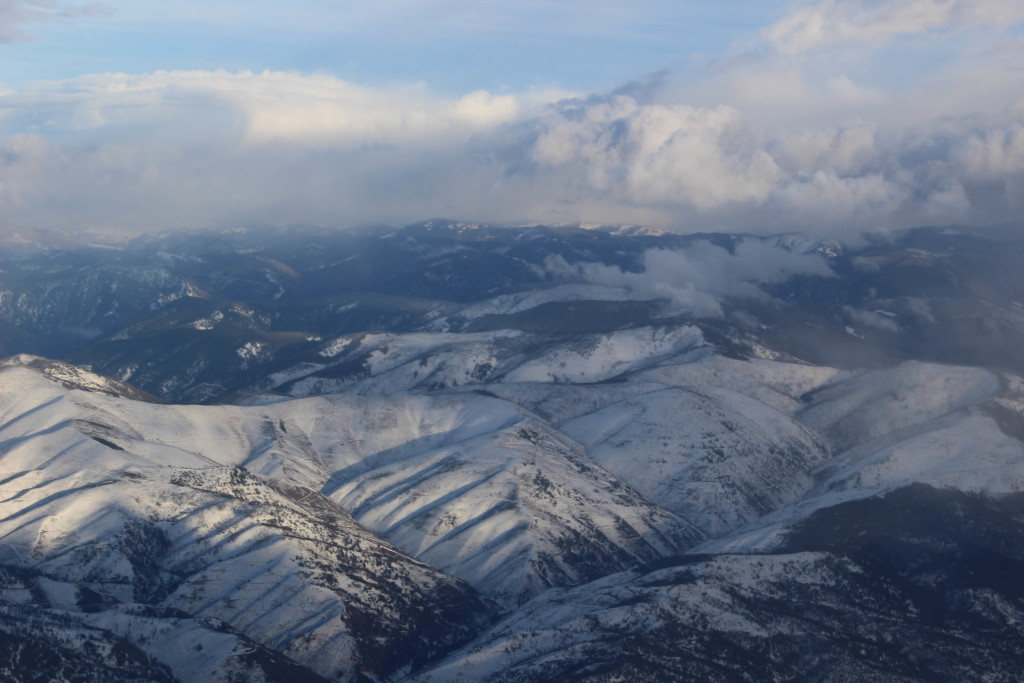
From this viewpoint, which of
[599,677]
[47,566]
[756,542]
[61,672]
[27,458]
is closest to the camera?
[61,672]

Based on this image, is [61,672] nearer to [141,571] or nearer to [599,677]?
[141,571]

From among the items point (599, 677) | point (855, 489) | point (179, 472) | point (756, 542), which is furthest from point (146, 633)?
point (855, 489)

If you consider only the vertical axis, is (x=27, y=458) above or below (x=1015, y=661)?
above

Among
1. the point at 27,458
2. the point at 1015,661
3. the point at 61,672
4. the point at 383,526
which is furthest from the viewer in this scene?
the point at 383,526

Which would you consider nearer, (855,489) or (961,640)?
(961,640)

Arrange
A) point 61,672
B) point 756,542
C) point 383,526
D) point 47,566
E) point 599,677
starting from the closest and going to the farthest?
point 61,672, point 599,677, point 47,566, point 756,542, point 383,526

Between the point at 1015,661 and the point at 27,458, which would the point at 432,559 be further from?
the point at 1015,661

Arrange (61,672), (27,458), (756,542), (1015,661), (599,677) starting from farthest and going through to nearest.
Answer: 1. (27,458)
2. (756,542)
3. (1015,661)
4. (599,677)
5. (61,672)

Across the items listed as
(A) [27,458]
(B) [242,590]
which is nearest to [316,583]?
(B) [242,590]

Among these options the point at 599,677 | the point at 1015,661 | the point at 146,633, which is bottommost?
the point at 1015,661
